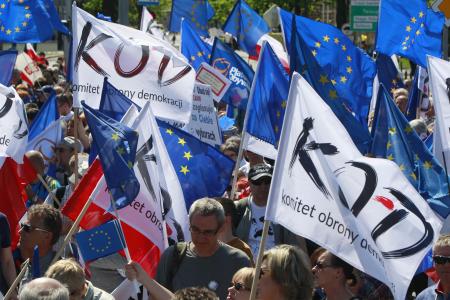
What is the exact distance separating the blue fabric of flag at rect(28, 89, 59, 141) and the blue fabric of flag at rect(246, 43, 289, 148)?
2993 millimetres

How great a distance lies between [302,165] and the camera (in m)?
6.66

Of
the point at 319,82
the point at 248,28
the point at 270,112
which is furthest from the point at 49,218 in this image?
the point at 248,28

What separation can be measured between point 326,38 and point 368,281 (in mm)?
5150

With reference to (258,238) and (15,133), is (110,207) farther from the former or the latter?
(15,133)

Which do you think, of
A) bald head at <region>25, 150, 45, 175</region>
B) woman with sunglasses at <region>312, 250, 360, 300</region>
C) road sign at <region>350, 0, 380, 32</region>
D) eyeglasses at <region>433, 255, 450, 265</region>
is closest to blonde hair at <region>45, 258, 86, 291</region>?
woman with sunglasses at <region>312, 250, 360, 300</region>

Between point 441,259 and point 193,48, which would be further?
point 193,48

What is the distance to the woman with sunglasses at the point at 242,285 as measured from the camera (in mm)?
6152

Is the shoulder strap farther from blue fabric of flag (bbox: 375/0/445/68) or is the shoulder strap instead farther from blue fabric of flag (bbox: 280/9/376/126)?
blue fabric of flag (bbox: 375/0/445/68)

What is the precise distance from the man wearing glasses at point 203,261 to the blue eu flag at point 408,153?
163cm

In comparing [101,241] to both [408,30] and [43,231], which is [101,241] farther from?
[408,30]

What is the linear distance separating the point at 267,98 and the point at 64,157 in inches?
101

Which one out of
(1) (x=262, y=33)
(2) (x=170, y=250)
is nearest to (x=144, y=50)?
(2) (x=170, y=250)

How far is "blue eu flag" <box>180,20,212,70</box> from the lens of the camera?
48.8 ft

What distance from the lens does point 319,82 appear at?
9.36 metres
